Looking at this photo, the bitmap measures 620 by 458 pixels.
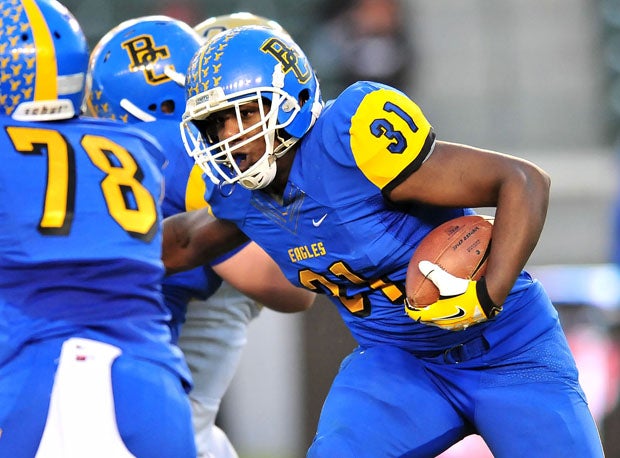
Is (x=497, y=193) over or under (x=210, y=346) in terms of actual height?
over

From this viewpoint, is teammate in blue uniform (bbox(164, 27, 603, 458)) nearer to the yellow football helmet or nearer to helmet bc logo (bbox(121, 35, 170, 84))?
helmet bc logo (bbox(121, 35, 170, 84))

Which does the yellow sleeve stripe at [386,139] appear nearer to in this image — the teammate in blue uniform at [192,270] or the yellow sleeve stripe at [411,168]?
the yellow sleeve stripe at [411,168]

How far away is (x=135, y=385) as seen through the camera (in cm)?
270

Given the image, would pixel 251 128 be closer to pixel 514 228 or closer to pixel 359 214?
pixel 359 214

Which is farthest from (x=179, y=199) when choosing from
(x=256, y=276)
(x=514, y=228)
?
(x=514, y=228)

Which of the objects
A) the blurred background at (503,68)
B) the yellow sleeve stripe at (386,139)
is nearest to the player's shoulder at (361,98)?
the yellow sleeve stripe at (386,139)

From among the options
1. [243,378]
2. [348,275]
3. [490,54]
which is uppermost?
[348,275]

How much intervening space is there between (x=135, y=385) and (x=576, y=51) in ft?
25.1

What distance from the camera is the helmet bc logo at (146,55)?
13.1ft

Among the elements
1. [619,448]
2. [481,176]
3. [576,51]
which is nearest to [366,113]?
[481,176]

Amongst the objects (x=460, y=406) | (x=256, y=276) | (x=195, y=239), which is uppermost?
(x=195, y=239)

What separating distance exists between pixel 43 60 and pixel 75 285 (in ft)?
2.03

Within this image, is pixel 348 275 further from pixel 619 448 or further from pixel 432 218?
pixel 619 448

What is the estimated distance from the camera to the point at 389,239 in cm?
317
